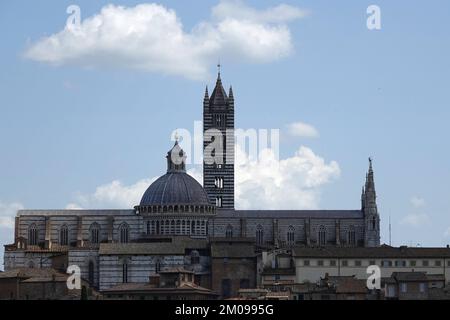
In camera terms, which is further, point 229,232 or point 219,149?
point 219,149

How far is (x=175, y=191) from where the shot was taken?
430 feet

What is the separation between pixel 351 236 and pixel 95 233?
64.7 ft

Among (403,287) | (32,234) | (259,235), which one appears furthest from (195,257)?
(403,287)

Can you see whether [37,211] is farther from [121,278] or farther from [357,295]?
[357,295]

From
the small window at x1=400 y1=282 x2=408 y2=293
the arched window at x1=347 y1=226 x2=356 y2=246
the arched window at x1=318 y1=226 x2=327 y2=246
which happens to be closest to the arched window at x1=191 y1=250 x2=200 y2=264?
the arched window at x1=318 y1=226 x2=327 y2=246

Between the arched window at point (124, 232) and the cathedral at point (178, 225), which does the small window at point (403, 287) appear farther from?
the arched window at point (124, 232)

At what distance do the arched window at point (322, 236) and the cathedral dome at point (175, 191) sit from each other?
903 cm

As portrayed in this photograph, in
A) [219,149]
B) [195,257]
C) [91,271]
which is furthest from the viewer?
[219,149]

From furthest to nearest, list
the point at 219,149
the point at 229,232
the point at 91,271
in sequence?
the point at 219,149 < the point at 229,232 < the point at 91,271

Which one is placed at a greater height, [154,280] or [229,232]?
[229,232]

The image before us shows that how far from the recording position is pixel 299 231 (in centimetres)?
13362

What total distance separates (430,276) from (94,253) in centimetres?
2451

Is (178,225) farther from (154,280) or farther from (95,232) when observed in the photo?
(154,280)

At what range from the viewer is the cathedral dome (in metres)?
131
